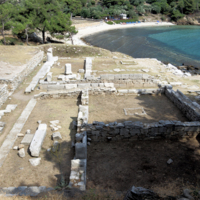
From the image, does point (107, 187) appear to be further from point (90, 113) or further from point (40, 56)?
point (40, 56)

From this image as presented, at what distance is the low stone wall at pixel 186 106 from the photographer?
982 centimetres

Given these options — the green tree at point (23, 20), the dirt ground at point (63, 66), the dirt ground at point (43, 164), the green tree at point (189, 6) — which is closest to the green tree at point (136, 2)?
the green tree at point (189, 6)

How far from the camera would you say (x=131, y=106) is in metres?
11.6

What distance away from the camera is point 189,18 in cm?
7662

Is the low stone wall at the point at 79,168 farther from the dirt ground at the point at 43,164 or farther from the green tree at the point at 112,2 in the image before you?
the green tree at the point at 112,2

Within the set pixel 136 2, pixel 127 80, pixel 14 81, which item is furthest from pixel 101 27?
pixel 14 81

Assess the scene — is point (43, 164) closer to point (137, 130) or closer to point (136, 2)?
point (137, 130)

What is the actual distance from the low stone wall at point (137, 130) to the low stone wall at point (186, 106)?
1.14 meters

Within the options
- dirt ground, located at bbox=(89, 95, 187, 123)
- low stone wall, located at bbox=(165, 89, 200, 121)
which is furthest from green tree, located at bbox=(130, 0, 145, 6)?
low stone wall, located at bbox=(165, 89, 200, 121)

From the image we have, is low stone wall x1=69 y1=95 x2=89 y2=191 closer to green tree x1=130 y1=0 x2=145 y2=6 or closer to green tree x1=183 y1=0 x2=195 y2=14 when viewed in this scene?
green tree x1=183 y1=0 x2=195 y2=14

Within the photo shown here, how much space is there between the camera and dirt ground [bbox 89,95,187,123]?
33.4 ft

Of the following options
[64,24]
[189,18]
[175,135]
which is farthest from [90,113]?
[189,18]

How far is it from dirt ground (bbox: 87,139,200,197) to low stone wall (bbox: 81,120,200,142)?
0.90 feet

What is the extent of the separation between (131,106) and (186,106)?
9.92ft
